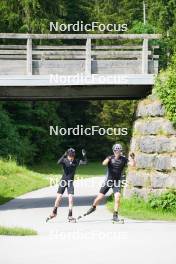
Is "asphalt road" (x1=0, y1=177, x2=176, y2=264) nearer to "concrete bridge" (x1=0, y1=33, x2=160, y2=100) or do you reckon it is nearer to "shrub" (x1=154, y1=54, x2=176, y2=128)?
"shrub" (x1=154, y1=54, x2=176, y2=128)

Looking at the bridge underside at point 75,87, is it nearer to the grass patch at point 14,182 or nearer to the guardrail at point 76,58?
the guardrail at point 76,58

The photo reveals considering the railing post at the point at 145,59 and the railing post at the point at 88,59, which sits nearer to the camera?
the railing post at the point at 88,59

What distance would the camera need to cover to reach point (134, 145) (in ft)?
63.7

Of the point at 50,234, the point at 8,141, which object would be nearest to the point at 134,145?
the point at 50,234

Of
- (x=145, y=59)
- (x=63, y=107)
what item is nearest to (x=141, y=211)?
(x=145, y=59)

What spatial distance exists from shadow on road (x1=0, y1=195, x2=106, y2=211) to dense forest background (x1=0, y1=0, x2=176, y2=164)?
14826 mm

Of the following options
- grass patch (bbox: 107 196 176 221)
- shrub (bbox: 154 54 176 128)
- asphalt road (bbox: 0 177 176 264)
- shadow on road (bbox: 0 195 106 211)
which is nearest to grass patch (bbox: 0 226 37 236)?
asphalt road (bbox: 0 177 176 264)

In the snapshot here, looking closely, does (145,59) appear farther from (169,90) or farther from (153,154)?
(153,154)

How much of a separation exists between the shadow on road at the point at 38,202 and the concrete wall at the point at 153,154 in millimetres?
2962

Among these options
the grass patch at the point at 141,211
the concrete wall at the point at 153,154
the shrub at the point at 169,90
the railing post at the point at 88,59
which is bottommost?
the grass patch at the point at 141,211

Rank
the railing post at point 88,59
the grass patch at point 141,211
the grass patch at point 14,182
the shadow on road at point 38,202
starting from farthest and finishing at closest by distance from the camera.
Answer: the grass patch at point 14,182
the shadow on road at point 38,202
the railing post at point 88,59
the grass patch at point 141,211

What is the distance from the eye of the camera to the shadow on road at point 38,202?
20391 millimetres

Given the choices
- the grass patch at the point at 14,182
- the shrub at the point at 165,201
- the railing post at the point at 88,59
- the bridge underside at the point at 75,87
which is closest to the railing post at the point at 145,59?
the bridge underside at the point at 75,87

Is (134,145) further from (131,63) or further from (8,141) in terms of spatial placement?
(8,141)
